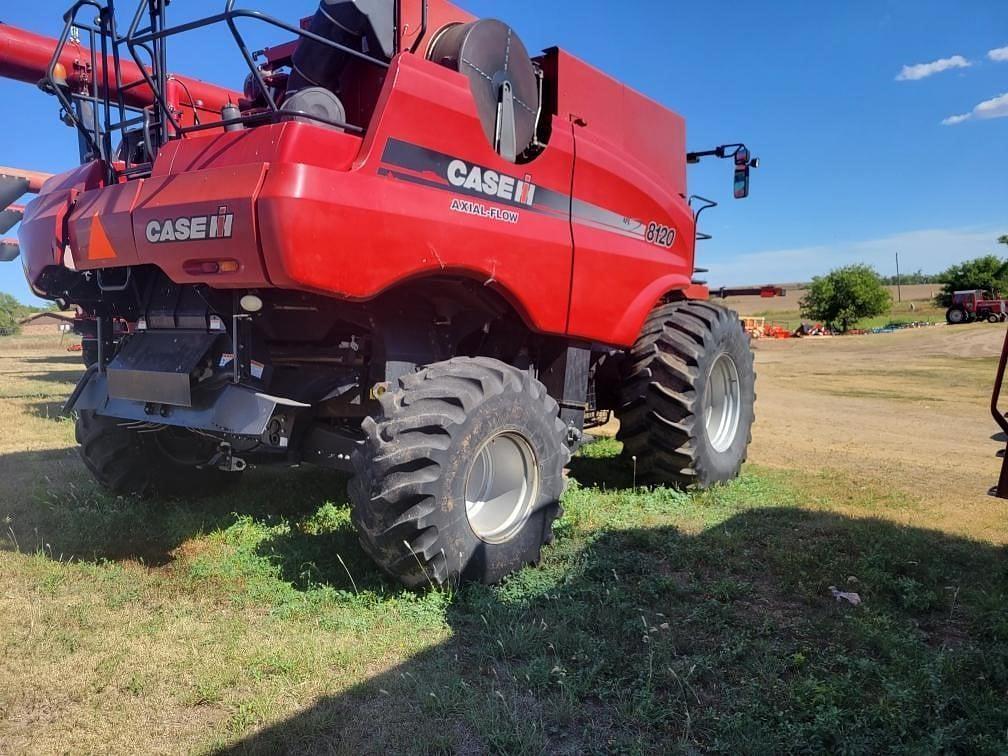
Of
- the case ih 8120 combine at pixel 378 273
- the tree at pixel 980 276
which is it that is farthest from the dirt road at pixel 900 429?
the tree at pixel 980 276

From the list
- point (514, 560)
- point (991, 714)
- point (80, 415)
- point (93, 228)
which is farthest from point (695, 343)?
point (80, 415)

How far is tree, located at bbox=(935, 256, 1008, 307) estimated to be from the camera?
163ft

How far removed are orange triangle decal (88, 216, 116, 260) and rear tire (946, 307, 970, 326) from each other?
153 ft

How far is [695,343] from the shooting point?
5617 millimetres

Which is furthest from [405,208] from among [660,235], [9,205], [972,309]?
[972,309]

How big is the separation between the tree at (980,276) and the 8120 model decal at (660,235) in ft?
172

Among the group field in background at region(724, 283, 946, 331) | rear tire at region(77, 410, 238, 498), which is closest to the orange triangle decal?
rear tire at region(77, 410, 238, 498)

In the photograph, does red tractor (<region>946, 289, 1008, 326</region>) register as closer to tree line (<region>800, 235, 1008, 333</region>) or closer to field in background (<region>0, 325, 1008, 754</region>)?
tree line (<region>800, 235, 1008, 333</region>)

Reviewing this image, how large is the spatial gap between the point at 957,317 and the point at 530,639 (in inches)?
1827

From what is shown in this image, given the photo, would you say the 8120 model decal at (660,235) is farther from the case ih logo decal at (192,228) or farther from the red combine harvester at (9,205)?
the red combine harvester at (9,205)

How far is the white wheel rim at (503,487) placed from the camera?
4.05 m

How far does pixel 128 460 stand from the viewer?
5.02 metres

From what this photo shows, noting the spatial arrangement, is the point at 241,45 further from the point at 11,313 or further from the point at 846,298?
the point at 11,313

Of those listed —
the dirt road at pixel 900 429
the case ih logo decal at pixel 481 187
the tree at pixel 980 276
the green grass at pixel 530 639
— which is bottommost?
the green grass at pixel 530 639
